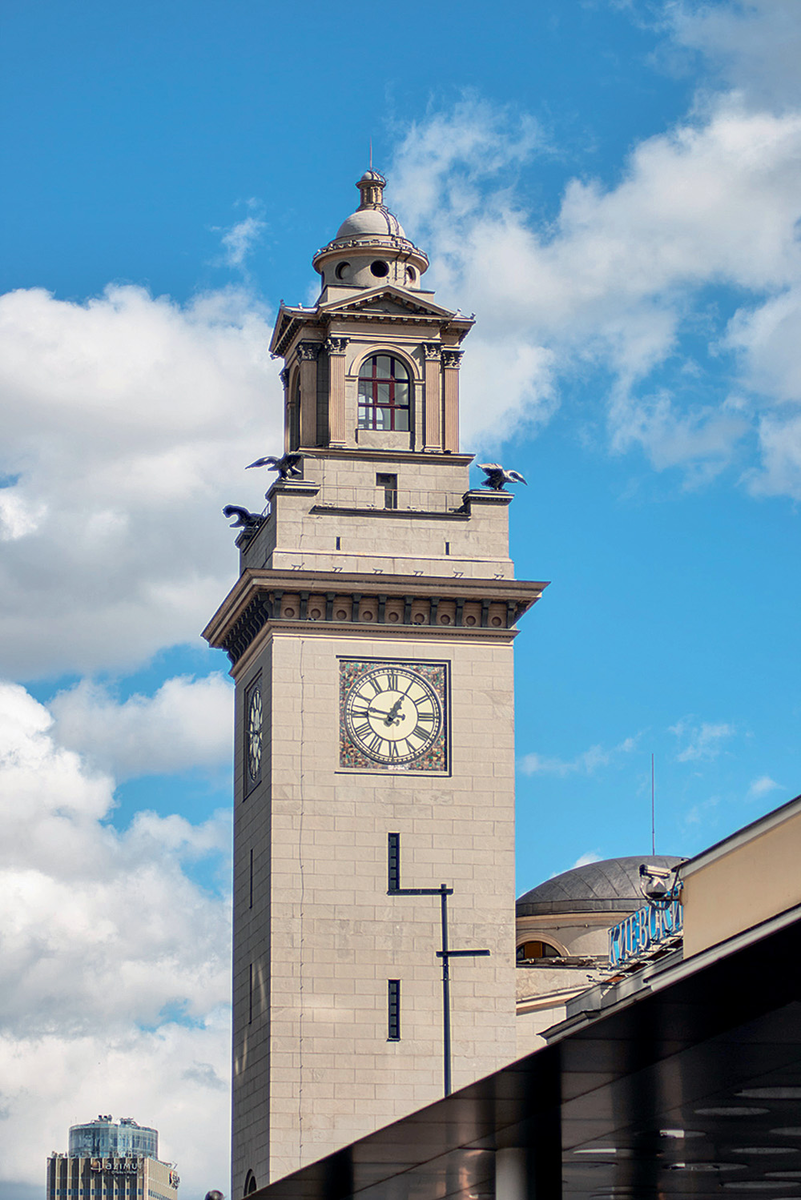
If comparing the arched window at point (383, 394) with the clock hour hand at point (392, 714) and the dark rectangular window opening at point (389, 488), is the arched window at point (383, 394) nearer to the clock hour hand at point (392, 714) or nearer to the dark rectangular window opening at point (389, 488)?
the dark rectangular window opening at point (389, 488)

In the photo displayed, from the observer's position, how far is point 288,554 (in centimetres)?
7288

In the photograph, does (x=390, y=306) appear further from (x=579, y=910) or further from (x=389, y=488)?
(x=579, y=910)

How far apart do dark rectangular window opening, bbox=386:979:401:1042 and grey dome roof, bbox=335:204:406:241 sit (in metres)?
28.6

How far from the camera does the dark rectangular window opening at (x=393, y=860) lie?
69750 mm

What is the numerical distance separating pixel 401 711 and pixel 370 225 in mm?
20316

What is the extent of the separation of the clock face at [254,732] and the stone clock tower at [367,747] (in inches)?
7.0

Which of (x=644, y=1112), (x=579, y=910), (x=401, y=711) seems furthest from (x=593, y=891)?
(x=644, y=1112)

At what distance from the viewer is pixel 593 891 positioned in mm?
89188

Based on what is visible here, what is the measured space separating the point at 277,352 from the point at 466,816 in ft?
66.5

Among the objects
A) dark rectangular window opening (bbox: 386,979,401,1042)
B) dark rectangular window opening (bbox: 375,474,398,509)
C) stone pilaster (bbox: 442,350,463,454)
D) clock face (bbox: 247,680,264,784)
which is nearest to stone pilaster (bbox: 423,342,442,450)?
stone pilaster (bbox: 442,350,463,454)

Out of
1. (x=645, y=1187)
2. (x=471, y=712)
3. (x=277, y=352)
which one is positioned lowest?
(x=645, y=1187)

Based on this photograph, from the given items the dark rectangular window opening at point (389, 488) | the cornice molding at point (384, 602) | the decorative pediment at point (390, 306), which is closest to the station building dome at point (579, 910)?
the cornice molding at point (384, 602)

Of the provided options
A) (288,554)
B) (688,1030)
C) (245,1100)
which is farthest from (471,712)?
(688,1030)

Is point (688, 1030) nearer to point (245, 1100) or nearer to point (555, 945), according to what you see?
point (245, 1100)
